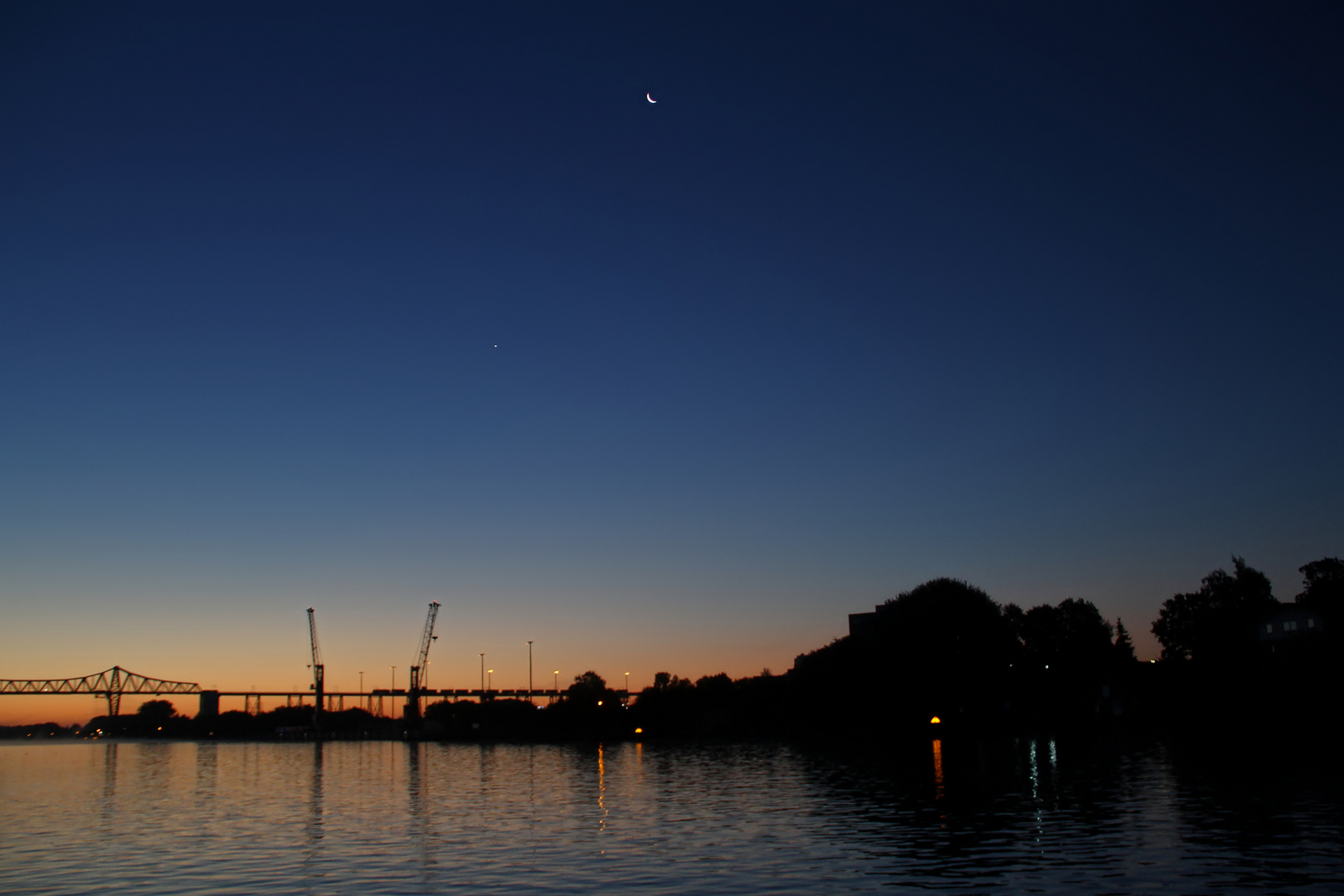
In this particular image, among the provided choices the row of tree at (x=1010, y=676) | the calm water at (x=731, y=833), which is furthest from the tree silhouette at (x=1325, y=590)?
the calm water at (x=731, y=833)

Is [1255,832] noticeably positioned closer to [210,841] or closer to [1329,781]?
[1329,781]

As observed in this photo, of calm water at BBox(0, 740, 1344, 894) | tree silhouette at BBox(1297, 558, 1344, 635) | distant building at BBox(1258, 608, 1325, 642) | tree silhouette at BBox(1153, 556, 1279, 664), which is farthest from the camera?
tree silhouette at BBox(1153, 556, 1279, 664)

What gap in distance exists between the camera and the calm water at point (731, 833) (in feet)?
94.2

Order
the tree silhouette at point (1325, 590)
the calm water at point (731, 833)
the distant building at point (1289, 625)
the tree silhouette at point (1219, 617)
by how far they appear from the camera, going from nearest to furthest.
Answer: the calm water at point (731, 833), the tree silhouette at point (1325, 590), the distant building at point (1289, 625), the tree silhouette at point (1219, 617)

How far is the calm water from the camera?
28719 mm

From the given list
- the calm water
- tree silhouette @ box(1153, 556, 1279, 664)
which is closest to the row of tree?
tree silhouette @ box(1153, 556, 1279, 664)

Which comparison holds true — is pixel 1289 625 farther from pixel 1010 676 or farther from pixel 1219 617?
pixel 1010 676

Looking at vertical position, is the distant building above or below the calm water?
above

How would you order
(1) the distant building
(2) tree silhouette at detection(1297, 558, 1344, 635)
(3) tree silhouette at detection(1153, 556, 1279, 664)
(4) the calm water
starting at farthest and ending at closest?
1. (3) tree silhouette at detection(1153, 556, 1279, 664)
2. (1) the distant building
3. (2) tree silhouette at detection(1297, 558, 1344, 635)
4. (4) the calm water

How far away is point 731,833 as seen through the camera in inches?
1523

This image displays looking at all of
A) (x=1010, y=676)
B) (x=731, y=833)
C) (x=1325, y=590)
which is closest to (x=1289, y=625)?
(x=1325, y=590)

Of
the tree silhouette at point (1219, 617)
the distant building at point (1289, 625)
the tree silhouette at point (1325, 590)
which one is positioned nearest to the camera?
the tree silhouette at point (1325, 590)

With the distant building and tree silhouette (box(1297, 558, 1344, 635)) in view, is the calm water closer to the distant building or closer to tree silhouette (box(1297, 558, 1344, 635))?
tree silhouette (box(1297, 558, 1344, 635))

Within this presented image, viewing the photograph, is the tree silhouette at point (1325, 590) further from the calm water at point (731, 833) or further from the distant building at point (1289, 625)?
the calm water at point (731, 833)
